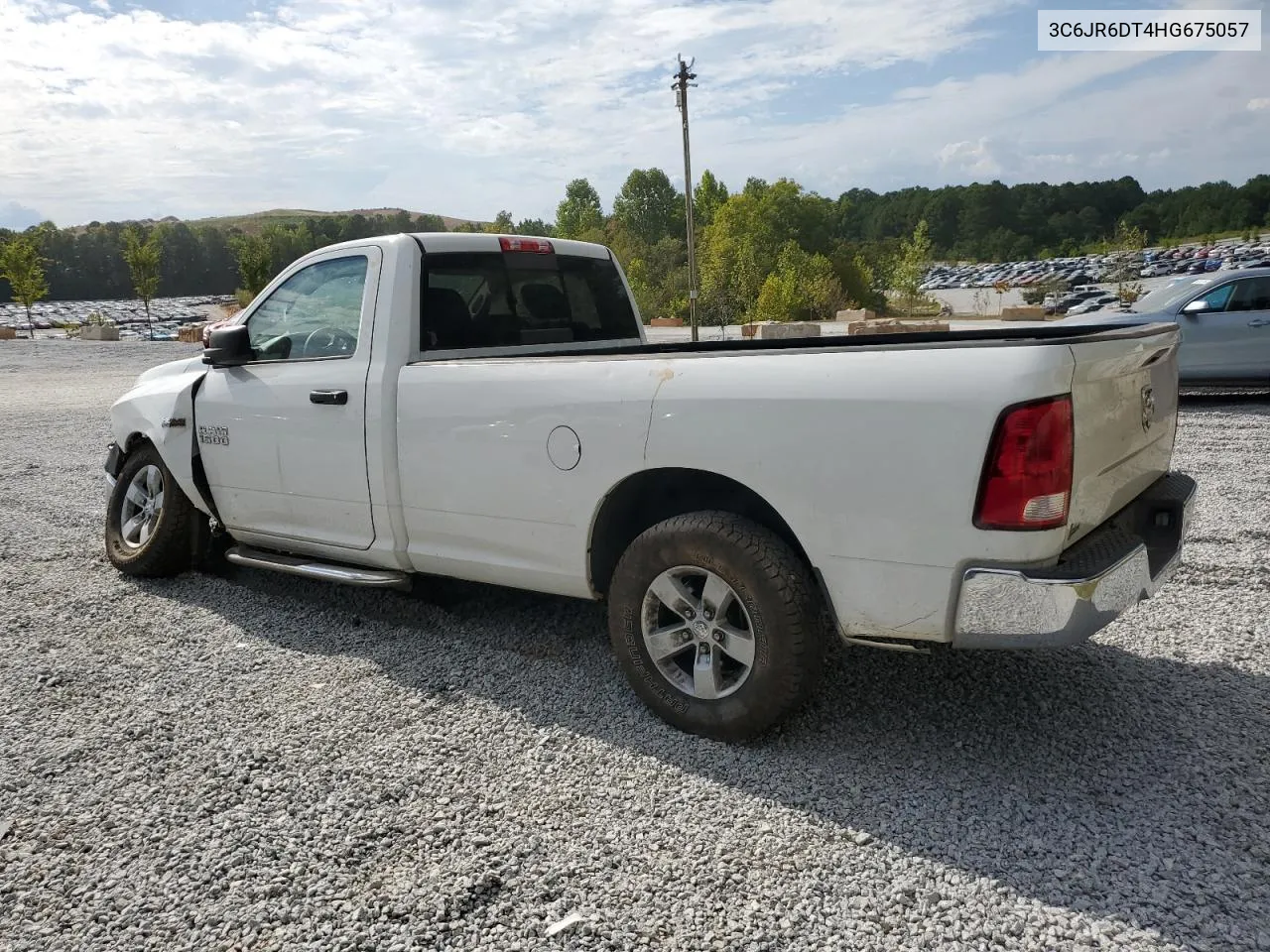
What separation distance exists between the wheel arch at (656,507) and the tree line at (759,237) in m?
27.7

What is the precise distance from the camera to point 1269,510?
20.9ft

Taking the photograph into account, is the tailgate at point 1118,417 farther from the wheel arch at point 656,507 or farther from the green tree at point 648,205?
the green tree at point 648,205

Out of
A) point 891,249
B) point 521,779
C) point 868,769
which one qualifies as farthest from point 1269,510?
point 891,249

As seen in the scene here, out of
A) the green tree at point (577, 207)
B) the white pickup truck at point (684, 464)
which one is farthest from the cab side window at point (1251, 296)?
the green tree at point (577, 207)

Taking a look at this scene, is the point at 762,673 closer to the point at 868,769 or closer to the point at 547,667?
the point at 868,769

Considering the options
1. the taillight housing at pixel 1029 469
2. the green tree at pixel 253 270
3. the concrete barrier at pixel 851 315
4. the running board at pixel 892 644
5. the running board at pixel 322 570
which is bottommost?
the concrete barrier at pixel 851 315

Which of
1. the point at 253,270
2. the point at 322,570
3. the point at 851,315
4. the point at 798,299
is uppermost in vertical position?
the point at 253,270

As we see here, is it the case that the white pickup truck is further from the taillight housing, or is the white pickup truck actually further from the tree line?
the tree line

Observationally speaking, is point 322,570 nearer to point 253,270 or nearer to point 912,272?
point 912,272

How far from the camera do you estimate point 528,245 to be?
15.8 ft

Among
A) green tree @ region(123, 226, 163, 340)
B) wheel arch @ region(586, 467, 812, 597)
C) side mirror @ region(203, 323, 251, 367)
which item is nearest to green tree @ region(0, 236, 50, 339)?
green tree @ region(123, 226, 163, 340)

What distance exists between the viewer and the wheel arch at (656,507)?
332cm

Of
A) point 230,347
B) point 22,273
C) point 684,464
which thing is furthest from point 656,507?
point 22,273

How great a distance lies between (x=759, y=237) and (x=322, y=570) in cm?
6602
